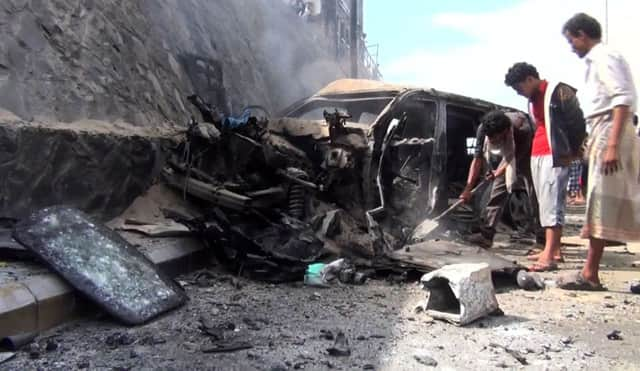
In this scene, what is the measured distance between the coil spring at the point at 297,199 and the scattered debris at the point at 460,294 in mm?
1914

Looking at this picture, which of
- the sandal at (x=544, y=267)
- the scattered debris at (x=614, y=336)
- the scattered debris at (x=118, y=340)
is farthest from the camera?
the sandal at (x=544, y=267)

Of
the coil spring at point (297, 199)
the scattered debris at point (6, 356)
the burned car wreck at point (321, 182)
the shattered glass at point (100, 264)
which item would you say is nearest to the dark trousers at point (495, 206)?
the burned car wreck at point (321, 182)

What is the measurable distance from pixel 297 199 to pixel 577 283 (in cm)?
238

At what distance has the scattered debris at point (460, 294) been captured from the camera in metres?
2.93

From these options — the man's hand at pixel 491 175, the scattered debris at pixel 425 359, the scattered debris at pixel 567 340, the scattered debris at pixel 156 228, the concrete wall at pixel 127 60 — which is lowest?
the scattered debris at pixel 425 359

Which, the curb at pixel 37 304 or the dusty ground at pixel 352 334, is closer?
the dusty ground at pixel 352 334

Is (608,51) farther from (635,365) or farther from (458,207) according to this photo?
(458,207)

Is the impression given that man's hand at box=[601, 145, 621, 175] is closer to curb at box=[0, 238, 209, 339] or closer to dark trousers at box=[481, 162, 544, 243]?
dark trousers at box=[481, 162, 544, 243]

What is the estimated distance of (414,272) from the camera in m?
4.15

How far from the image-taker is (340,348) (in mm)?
2508

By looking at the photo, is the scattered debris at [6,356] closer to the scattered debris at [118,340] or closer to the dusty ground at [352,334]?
the dusty ground at [352,334]

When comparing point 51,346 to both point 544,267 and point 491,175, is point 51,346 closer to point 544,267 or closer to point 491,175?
point 544,267

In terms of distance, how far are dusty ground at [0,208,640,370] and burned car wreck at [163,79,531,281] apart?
1.76 feet

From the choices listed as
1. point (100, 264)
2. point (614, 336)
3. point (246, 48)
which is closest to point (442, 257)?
point (614, 336)
